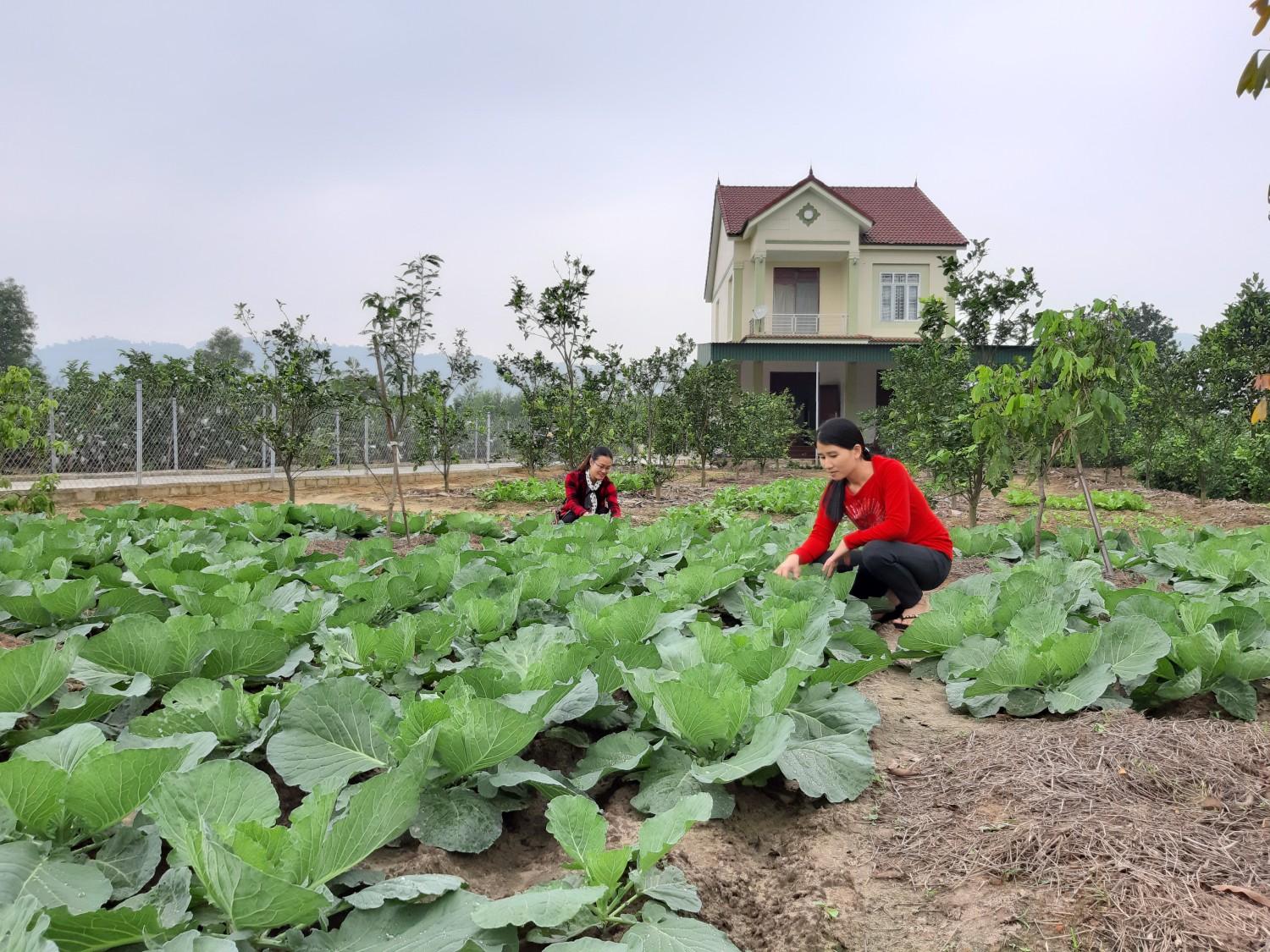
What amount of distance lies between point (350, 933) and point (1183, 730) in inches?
85.3

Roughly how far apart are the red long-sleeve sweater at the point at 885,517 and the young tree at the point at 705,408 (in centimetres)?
1095

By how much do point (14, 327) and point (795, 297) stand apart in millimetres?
24699

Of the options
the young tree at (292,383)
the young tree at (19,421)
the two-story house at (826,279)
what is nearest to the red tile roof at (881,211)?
the two-story house at (826,279)

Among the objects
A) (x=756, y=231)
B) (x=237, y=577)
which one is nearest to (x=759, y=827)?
(x=237, y=577)

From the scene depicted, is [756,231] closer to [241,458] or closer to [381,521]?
[241,458]

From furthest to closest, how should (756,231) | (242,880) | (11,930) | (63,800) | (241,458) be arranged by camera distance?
(756,231) < (241,458) < (63,800) < (242,880) < (11,930)

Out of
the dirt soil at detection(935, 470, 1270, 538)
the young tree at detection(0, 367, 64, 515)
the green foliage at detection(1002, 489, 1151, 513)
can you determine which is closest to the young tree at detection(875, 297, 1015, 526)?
the dirt soil at detection(935, 470, 1270, 538)

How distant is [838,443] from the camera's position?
4020mm

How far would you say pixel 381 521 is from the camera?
26.7 feet

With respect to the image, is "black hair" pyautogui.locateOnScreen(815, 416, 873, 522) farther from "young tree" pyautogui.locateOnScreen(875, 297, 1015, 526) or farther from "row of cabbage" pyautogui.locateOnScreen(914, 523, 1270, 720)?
"young tree" pyautogui.locateOnScreen(875, 297, 1015, 526)

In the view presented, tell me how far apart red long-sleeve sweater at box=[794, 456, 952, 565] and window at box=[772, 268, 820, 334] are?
67.9 ft

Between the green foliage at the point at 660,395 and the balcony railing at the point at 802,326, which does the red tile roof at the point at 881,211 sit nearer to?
the balcony railing at the point at 802,326

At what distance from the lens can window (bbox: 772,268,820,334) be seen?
24.5 m

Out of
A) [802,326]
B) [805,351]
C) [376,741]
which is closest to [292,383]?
[376,741]
